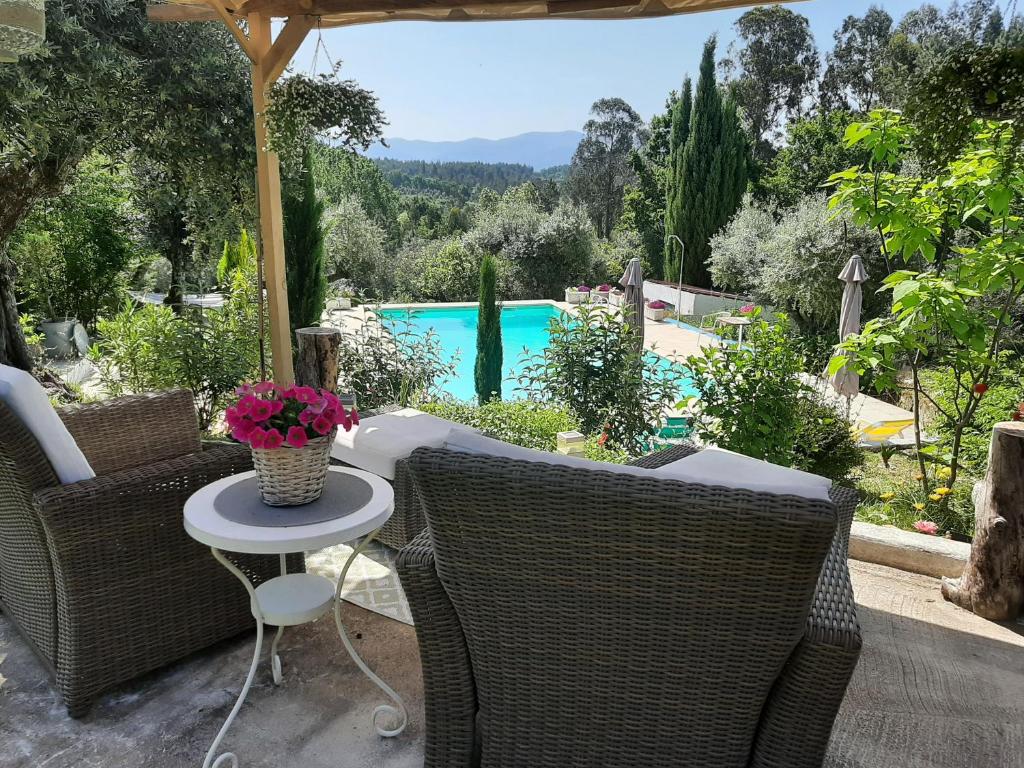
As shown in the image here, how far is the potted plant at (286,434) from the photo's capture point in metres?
1.93

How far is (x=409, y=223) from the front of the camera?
23906mm

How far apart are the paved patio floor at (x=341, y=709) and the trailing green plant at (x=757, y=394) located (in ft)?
4.13

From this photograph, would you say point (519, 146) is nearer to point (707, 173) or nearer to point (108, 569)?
point (707, 173)

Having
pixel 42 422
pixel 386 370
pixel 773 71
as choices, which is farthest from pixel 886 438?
pixel 773 71

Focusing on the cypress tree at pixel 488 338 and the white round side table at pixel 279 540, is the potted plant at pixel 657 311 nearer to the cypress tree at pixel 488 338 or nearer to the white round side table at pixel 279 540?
the cypress tree at pixel 488 338

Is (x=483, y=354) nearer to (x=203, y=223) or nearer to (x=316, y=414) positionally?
(x=203, y=223)

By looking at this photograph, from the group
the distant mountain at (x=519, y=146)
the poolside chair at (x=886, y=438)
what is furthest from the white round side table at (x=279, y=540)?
the distant mountain at (x=519, y=146)

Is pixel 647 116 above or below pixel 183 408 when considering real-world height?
above

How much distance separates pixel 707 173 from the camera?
1617 cm

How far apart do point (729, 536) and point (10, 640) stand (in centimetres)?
248

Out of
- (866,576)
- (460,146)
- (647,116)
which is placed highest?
(460,146)

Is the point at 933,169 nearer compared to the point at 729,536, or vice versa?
the point at 729,536

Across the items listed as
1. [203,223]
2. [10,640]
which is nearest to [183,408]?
[10,640]

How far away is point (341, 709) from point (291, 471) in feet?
2.42
